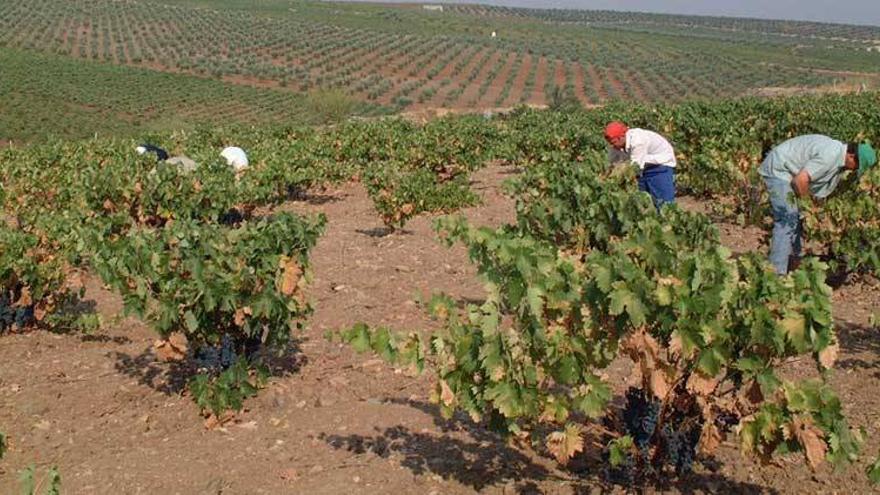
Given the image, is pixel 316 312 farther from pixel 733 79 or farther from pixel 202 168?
pixel 733 79

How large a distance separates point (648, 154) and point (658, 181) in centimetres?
30

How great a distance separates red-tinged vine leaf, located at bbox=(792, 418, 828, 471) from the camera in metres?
2.99

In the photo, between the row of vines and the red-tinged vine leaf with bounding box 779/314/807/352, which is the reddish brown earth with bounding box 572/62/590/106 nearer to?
the row of vines

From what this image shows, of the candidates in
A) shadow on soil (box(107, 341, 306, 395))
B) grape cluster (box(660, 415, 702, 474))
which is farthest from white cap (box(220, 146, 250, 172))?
grape cluster (box(660, 415, 702, 474))

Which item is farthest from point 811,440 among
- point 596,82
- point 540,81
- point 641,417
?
point 596,82

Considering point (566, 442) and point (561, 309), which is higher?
point (561, 309)

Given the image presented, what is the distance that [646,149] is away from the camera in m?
7.46

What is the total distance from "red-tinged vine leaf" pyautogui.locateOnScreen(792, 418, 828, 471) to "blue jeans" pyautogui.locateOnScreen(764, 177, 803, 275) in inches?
144

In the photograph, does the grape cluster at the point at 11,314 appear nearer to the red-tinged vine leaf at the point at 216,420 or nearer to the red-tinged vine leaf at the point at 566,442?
the red-tinged vine leaf at the point at 216,420

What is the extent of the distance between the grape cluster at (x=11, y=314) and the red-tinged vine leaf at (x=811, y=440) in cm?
584

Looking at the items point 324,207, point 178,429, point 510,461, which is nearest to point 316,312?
point 178,429

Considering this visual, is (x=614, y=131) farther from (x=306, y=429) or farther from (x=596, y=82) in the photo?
(x=596, y=82)

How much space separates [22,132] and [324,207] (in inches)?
1218

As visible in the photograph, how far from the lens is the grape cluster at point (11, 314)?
6.60m
